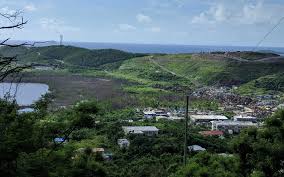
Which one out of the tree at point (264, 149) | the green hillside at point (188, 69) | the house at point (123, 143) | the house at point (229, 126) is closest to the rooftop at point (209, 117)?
the house at point (229, 126)

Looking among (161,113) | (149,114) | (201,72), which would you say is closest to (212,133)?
(149,114)

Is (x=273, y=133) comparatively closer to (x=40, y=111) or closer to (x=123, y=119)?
(x=40, y=111)

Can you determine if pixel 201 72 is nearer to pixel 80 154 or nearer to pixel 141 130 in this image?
pixel 141 130

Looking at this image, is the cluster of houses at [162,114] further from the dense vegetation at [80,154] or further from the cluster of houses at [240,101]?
the dense vegetation at [80,154]

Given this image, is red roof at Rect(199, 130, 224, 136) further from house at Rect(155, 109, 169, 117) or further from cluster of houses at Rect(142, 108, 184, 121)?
house at Rect(155, 109, 169, 117)

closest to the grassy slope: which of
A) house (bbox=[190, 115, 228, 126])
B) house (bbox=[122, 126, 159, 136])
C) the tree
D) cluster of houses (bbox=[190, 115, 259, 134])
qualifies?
house (bbox=[190, 115, 228, 126])

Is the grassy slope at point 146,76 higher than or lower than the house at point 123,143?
lower

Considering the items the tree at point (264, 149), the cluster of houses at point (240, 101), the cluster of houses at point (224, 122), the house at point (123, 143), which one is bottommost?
the cluster of houses at point (240, 101)

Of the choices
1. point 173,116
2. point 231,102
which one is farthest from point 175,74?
point 173,116
